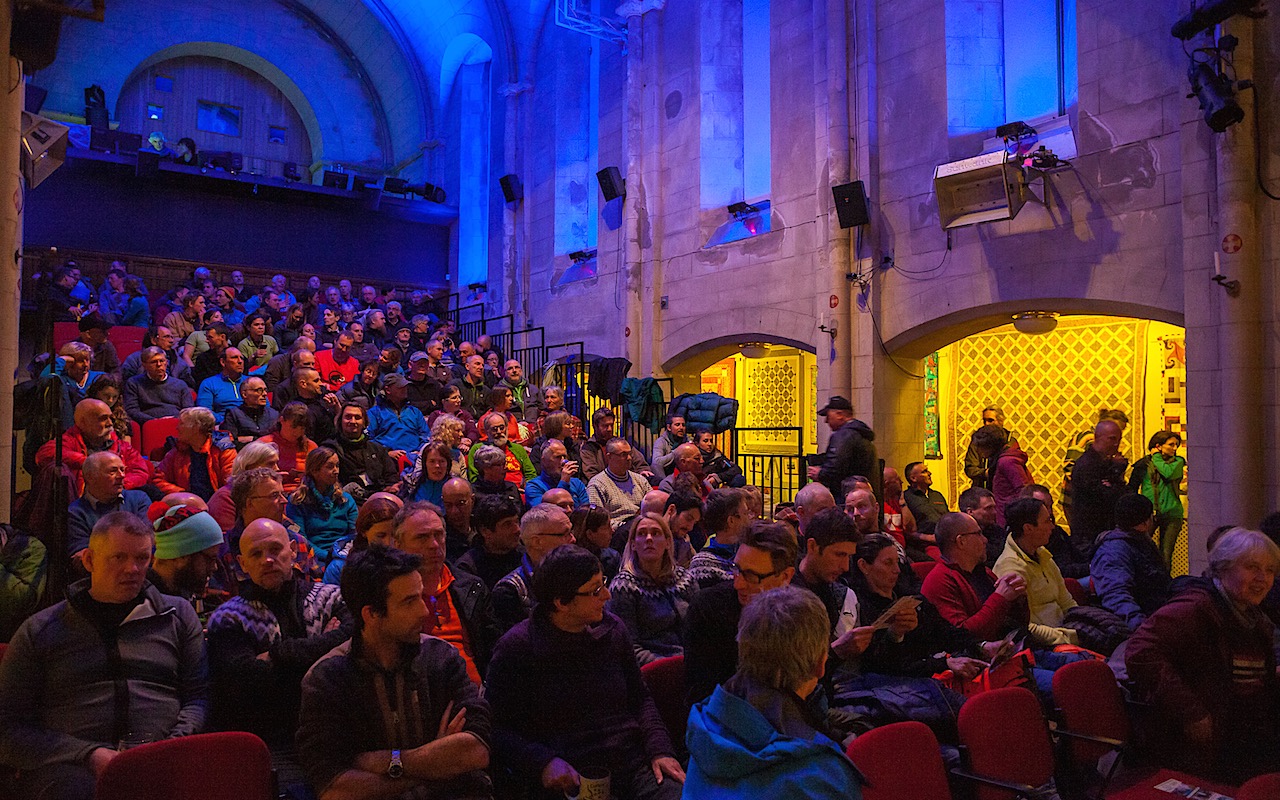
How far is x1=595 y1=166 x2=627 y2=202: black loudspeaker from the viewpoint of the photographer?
12.0 m

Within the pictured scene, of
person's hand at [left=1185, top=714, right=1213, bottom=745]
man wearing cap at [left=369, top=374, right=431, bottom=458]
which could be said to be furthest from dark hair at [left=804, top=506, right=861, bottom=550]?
man wearing cap at [left=369, top=374, right=431, bottom=458]

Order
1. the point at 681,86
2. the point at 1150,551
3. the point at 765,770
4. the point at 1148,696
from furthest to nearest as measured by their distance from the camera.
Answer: the point at 681,86 < the point at 1150,551 < the point at 1148,696 < the point at 765,770

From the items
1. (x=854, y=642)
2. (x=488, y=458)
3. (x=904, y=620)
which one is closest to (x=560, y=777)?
(x=854, y=642)

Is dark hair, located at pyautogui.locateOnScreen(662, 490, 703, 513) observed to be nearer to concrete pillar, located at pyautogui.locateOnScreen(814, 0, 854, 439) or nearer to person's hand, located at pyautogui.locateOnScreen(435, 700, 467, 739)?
person's hand, located at pyautogui.locateOnScreen(435, 700, 467, 739)

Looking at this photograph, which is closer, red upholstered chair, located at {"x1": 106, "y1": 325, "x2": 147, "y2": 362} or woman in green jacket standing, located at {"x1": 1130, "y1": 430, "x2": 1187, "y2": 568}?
woman in green jacket standing, located at {"x1": 1130, "y1": 430, "x2": 1187, "y2": 568}

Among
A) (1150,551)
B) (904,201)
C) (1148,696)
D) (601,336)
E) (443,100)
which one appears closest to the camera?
(1148,696)

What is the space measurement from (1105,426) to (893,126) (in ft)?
12.6

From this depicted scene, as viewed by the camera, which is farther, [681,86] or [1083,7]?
[681,86]

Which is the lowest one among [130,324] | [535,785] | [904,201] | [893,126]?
[535,785]

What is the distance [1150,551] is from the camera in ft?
15.5

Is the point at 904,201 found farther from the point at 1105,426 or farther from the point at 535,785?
the point at 535,785

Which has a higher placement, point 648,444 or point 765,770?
point 648,444

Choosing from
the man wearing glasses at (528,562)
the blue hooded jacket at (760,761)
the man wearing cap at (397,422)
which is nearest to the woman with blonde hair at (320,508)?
the man wearing glasses at (528,562)

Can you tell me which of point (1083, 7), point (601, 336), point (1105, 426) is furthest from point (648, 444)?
point (1083, 7)
